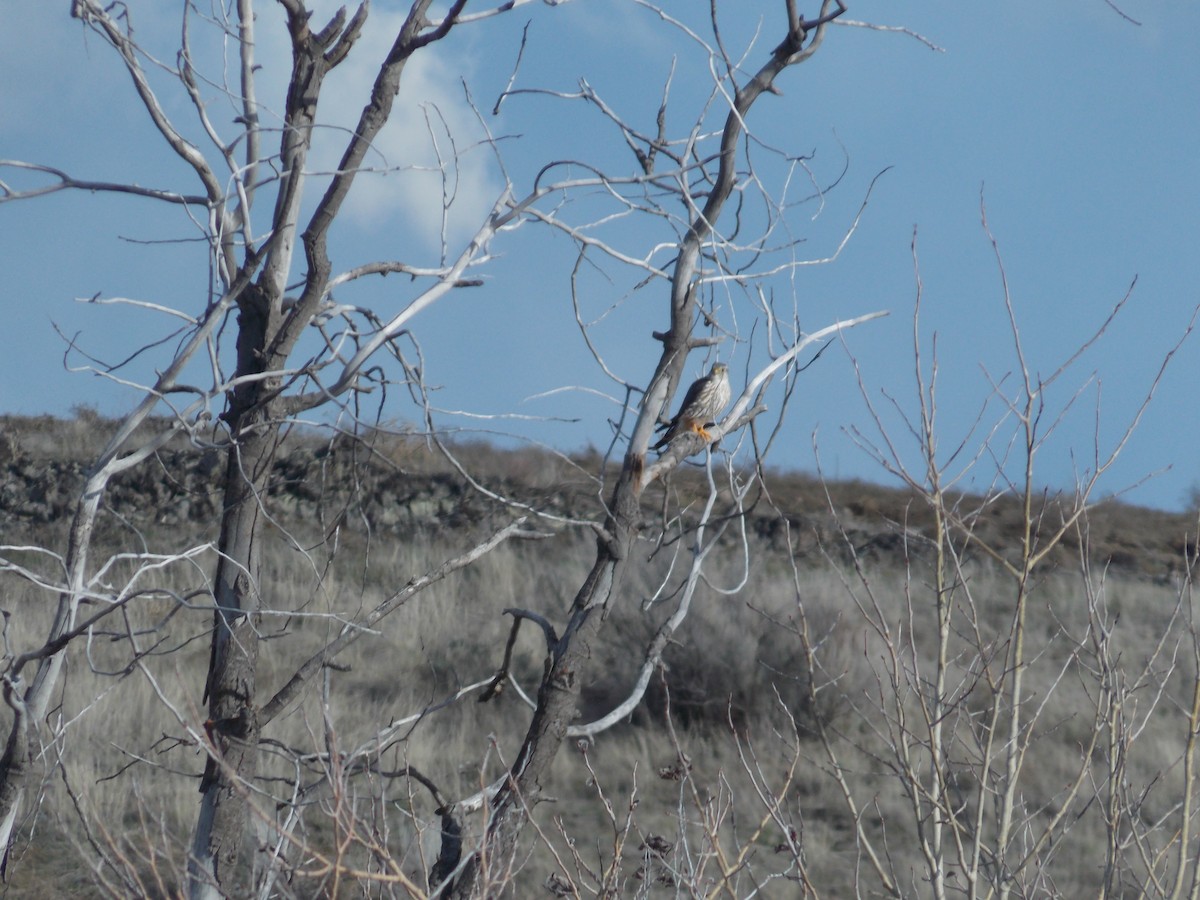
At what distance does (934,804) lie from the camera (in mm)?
2873

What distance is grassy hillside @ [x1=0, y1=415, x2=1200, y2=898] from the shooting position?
449 cm

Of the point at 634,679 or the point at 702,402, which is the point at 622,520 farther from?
the point at 634,679

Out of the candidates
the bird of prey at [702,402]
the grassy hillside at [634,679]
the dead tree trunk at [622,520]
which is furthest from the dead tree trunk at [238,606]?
the bird of prey at [702,402]

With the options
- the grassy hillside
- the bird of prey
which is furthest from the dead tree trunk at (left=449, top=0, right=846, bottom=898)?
the bird of prey

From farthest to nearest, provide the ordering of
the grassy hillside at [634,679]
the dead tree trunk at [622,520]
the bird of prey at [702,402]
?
the bird of prey at [702,402] < the grassy hillside at [634,679] < the dead tree trunk at [622,520]

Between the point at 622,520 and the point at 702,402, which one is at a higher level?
the point at 702,402

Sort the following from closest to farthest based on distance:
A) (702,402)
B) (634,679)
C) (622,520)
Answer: (622,520)
(702,402)
(634,679)

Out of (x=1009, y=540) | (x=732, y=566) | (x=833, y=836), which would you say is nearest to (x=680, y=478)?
(x=732, y=566)

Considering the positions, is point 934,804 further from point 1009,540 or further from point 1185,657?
point 1009,540

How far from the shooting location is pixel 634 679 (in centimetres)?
1093

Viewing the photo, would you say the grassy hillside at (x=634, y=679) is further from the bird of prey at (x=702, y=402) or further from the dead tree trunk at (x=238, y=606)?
the bird of prey at (x=702, y=402)

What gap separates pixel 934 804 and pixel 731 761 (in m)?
6.99

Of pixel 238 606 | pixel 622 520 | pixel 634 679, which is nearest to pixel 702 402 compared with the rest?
pixel 622 520

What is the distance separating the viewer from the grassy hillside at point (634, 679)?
4.49 m
